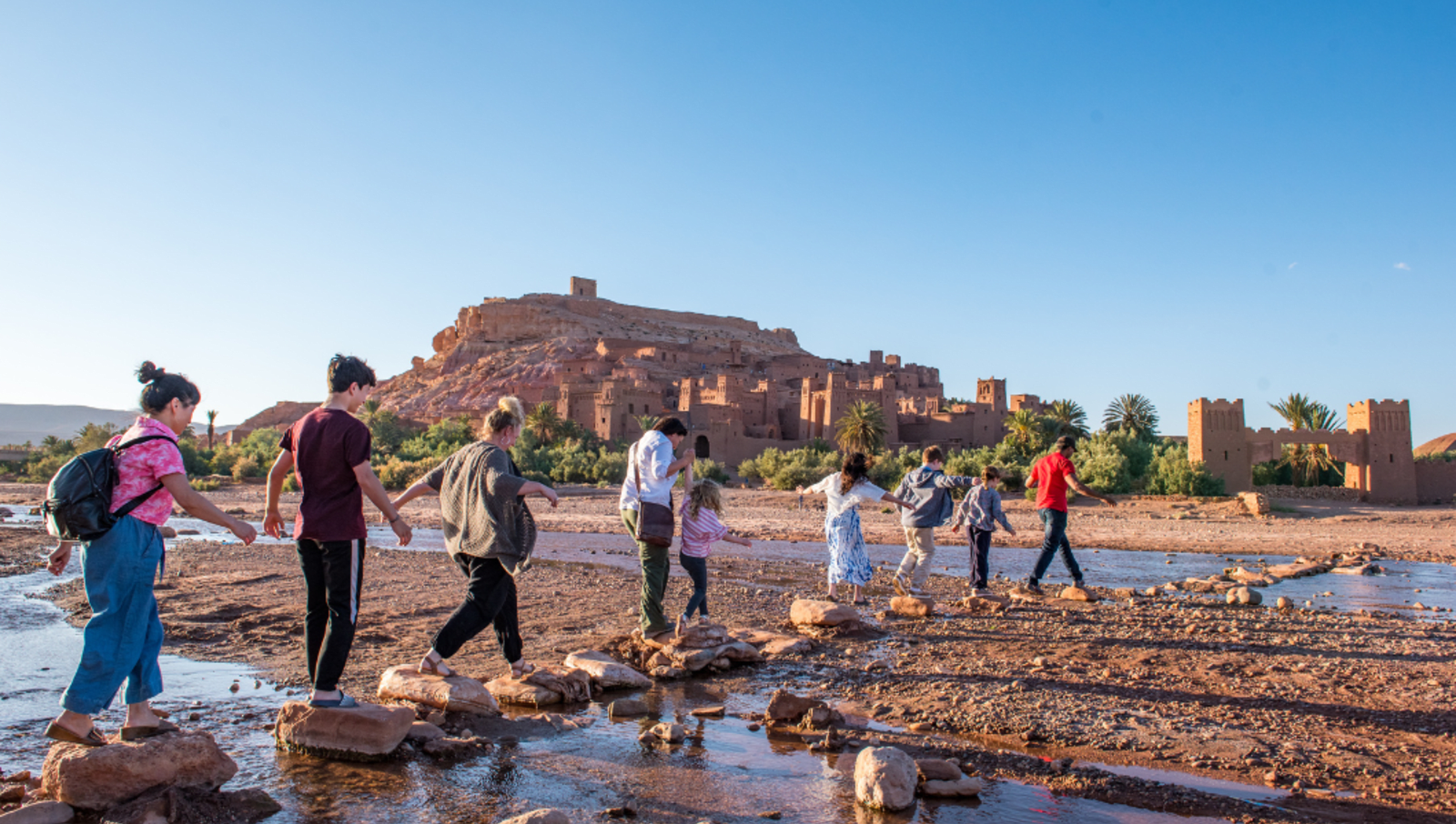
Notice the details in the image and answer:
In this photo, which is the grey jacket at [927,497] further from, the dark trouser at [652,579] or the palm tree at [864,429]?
the palm tree at [864,429]

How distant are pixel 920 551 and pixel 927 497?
608 mm

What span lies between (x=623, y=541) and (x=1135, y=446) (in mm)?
26983

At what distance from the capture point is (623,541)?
19.5 meters

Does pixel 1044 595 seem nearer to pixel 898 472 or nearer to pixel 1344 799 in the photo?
pixel 1344 799

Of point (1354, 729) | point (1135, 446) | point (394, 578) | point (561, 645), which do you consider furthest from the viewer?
point (1135, 446)

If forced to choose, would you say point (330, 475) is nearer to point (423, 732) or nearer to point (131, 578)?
point (131, 578)

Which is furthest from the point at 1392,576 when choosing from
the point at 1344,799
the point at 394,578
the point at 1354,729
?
the point at 394,578

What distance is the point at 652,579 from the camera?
21.4 feet

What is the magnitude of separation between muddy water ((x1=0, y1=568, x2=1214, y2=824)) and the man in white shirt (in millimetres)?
1283

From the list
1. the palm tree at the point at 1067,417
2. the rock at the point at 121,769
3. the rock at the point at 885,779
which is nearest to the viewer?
the rock at the point at 121,769

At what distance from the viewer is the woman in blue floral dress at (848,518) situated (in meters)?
8.49

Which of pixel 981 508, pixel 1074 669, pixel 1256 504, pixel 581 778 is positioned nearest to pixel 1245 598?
pixel 981 508

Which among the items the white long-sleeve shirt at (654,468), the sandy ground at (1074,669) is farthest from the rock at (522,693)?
the white long-sleeve shirt at (654,468)

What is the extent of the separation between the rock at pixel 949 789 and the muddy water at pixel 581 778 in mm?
51
